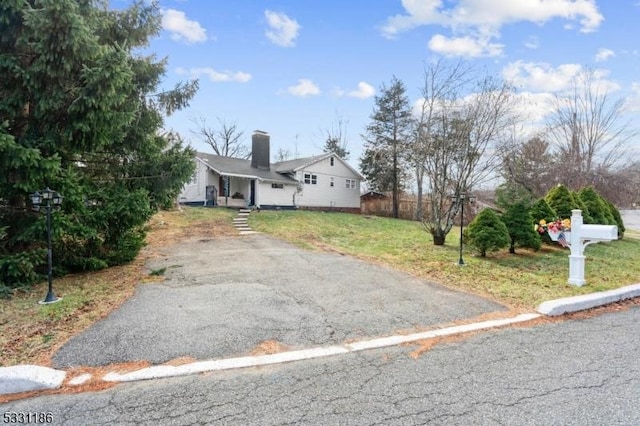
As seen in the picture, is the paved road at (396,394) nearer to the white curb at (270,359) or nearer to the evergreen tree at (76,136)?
the white curb at (270,359)

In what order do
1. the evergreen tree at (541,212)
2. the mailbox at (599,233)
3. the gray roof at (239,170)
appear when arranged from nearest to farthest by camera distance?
the mailbox at (599,233)
the evergreen tree at (541,212)
the gray roof at (239,170)

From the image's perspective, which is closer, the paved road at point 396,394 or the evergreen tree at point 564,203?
the paved road at point 396,394

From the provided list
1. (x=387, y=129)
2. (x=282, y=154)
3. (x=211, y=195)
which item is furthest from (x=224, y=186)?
(x=282, y=154)

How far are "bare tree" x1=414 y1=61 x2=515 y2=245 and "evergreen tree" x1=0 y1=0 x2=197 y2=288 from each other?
7025mm

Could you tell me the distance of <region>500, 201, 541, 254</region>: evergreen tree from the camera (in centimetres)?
970

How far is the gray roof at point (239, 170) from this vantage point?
22.6m

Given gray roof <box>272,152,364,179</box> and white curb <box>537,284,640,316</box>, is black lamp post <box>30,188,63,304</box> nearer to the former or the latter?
white curb <box>537,284,640,316</box>

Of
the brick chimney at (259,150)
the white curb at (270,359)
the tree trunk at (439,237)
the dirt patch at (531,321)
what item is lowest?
the white curb at (270,359)

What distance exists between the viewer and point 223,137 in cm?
3975

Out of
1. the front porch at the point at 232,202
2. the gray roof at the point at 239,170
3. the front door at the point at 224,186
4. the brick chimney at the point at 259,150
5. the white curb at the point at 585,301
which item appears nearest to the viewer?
the white curb at the point at 585,301

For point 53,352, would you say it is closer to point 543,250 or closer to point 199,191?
point 543,250

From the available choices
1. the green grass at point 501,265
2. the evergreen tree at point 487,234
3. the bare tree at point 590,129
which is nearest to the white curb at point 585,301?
the green grass at point 501,265

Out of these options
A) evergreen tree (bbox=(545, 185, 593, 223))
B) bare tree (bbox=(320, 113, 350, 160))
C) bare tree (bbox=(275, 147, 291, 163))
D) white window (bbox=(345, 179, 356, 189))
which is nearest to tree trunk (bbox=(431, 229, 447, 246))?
evergreen tree (bbox=(545, 185, 593, 223))

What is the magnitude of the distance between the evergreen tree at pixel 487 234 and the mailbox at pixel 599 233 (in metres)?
2.29
